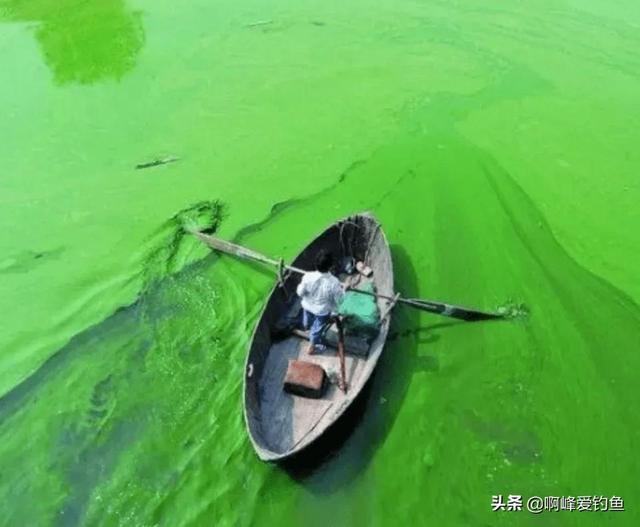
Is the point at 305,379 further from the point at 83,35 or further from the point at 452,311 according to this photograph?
the point at 83,35

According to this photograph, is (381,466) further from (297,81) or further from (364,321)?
(297,81)

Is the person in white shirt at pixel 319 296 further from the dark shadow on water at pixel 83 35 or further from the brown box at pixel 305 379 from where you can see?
the dark shadow on water at pixel 83 35

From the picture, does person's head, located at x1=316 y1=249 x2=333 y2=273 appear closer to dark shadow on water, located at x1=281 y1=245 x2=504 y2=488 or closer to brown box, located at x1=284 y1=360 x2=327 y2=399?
dark shadow on water, located at x1=281 y1=245 x2=504 y2=488

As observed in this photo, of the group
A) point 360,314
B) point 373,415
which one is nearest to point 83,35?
point 360,314


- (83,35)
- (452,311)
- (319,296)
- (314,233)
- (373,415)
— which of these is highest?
(319,296)

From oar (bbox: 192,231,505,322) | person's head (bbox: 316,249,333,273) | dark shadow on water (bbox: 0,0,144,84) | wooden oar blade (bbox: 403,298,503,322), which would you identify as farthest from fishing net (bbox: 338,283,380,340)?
dark shadow on water (bbox: 0,0,144,84)

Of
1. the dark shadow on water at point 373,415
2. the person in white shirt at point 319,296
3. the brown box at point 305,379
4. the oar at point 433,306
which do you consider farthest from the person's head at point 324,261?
the brown box at point 305,379

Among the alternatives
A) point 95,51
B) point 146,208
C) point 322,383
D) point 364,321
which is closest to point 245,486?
point 322,383
